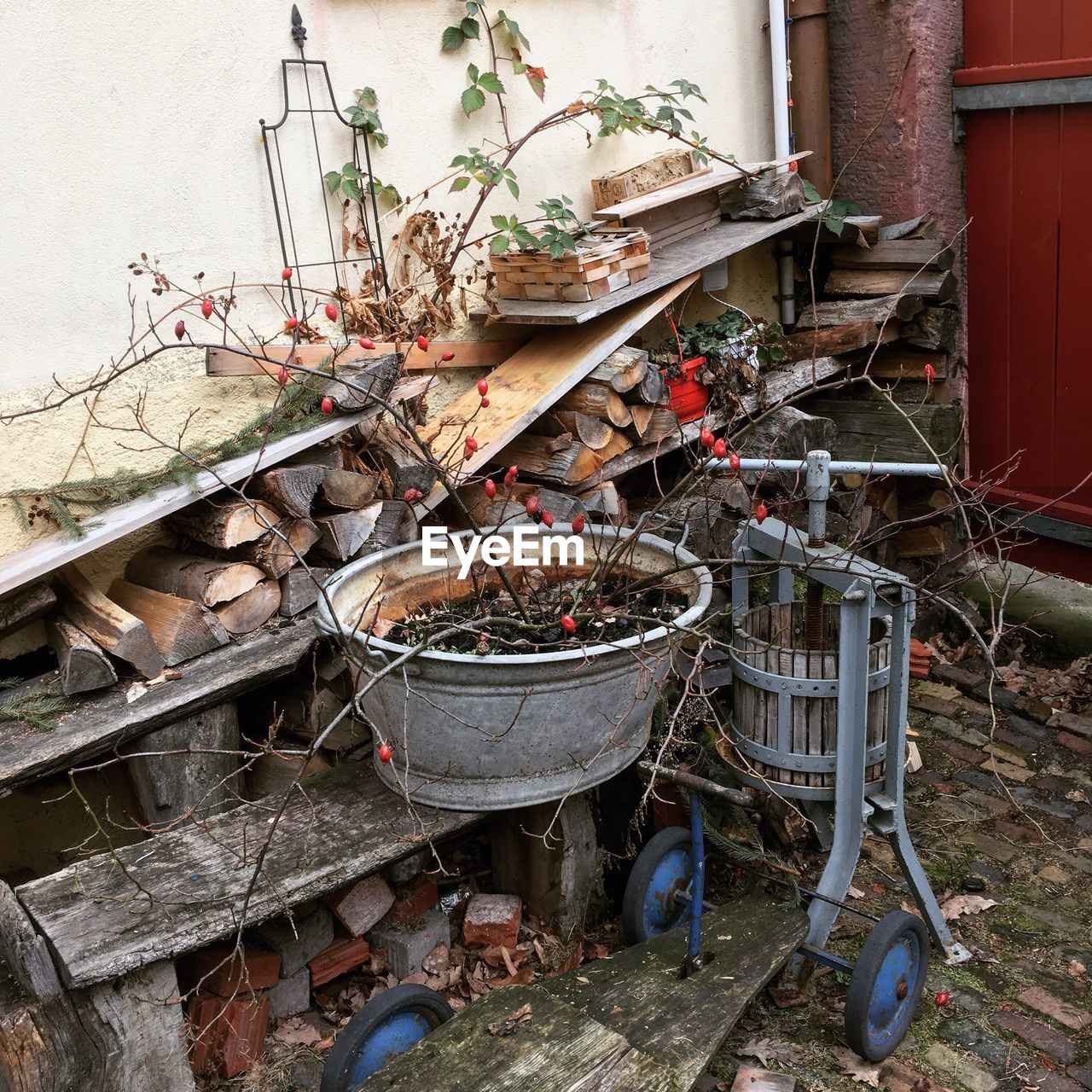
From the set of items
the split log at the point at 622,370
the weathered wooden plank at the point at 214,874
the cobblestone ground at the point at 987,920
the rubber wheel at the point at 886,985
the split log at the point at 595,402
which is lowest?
the cobblestone ground at the point at 987,920

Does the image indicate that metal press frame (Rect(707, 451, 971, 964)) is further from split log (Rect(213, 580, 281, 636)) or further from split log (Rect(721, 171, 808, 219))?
split log (Rect(721, 171, 808, 219))

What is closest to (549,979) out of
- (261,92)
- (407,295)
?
(407,295)

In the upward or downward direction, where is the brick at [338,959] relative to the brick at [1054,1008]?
upward

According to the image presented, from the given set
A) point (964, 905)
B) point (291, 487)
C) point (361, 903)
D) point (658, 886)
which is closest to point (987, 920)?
point (964, 905)

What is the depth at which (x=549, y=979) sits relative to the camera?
320cm

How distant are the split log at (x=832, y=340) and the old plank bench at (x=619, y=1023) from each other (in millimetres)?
2700

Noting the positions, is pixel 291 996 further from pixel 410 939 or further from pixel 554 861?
pixel 554 861

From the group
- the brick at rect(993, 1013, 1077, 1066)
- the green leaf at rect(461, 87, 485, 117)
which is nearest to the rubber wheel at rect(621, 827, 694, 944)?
the brick at rect(993, 1013, 1077, 1066)

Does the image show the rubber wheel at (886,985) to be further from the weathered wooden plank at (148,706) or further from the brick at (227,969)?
the weathered wooden plank at (148,706)

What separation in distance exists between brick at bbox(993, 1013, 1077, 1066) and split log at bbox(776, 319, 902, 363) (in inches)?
113

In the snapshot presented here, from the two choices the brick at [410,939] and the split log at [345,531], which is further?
the split log at [345,531]

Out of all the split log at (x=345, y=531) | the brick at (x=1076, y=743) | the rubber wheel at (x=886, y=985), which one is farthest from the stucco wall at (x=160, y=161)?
the brick at (x=1076, y=743)

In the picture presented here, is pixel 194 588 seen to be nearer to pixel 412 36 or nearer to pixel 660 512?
pixel 660 512

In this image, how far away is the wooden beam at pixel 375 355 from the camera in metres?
3.67
